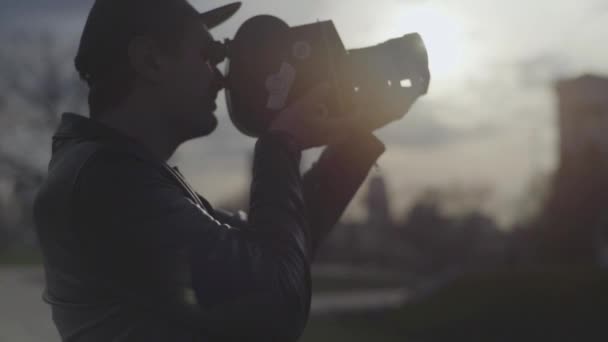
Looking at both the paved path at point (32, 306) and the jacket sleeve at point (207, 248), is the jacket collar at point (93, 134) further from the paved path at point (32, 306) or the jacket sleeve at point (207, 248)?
the paved path at point (32, 306)

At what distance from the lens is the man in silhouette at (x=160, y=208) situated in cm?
157

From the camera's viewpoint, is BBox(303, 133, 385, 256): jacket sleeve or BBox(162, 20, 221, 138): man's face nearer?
BBox(162, 20, 221, 138): man's face

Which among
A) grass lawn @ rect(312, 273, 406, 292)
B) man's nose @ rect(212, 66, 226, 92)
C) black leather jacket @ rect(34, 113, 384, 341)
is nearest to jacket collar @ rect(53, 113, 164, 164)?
black leather jacket @ rect(34, 113, 384, 341)

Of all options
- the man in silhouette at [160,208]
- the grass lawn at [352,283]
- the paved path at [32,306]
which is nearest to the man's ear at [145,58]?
the man in silhouette at [160,208]

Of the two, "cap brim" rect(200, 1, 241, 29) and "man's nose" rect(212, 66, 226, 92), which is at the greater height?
"cap brim" rect(200, 1, 241, 29)

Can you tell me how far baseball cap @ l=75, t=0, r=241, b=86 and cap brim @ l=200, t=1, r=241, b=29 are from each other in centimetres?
4

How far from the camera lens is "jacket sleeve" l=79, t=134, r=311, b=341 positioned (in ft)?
5.12

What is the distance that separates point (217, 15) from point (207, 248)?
26.8 inches

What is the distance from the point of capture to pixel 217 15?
1.99 m

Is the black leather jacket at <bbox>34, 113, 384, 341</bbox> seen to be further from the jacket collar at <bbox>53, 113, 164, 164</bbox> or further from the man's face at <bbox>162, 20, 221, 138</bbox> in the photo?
the man's face at <bbox>162, 20, 221, 138</bbox>

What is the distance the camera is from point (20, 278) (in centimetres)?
2178

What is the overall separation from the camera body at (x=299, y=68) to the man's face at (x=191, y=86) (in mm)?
55

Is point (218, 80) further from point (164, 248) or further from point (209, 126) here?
point (164, 248)

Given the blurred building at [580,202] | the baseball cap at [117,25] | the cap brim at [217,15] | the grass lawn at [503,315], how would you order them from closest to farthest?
the baseball cap at [117,25]
the cap brim at [217,15]
the grass lawn at [503,315]
the blurred building at [580,202]
